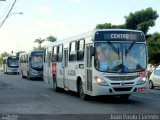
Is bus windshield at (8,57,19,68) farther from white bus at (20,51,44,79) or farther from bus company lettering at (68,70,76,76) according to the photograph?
bus company lettering at (68,70,76,76)

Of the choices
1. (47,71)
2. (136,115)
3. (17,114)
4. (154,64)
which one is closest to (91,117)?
(136,115)

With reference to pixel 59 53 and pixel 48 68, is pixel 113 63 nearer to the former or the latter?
pixel 59 53

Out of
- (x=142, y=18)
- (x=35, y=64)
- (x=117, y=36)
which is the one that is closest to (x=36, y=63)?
(x=35, y=64)

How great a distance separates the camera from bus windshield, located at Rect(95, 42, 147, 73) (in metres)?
18.1

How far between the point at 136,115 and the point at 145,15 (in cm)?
4888

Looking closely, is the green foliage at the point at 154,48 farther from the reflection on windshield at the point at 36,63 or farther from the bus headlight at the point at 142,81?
the bus headlight at the point at 142,81

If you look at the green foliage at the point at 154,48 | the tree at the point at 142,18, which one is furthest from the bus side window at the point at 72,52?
the tree at the point at 142,18

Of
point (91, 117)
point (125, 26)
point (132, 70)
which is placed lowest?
point (91, 117)

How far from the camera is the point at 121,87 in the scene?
17984mm

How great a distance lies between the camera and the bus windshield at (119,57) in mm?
18109

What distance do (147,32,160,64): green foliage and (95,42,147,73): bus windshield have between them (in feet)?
118

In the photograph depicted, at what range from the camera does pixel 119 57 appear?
1827 cm

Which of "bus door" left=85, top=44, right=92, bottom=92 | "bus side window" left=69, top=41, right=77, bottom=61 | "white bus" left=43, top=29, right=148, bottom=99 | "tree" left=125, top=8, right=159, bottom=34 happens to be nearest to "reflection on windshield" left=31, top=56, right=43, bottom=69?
"tree" left=125, top=8, right=159, bottom=34

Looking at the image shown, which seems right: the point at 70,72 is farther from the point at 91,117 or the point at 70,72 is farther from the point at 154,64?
the point at 154,64
